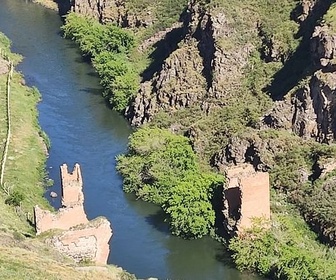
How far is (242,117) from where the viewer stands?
264 ft

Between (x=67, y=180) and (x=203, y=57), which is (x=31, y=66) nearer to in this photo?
(x=203, y=57)

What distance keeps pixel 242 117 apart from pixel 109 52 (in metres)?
30.2

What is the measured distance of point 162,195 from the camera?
227 feet

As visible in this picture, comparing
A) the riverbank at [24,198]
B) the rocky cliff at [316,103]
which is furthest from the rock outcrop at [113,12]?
the rocky cliff at [316,103]

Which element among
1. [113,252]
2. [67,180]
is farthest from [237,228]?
[67,180]

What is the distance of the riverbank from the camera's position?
143 feet

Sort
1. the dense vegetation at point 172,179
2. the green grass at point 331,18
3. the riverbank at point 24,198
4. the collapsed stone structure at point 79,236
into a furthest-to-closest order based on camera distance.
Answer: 1. the green grass at point 331,18
2. the dense vegetation at point 172,179
3. the collapsed stone structure at point 79,236
4. the riverbank at point 24,198

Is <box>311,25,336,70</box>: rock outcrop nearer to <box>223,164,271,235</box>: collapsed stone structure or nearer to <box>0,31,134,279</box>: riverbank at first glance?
<box>223,164,271,235</box>: collapsed stone structure

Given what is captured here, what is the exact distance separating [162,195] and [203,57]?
24681 mm

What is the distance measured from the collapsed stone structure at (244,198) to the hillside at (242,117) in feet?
4.53

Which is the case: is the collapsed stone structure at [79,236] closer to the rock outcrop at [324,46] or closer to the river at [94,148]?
the river at [94,148]

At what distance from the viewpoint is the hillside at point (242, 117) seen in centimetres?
6250

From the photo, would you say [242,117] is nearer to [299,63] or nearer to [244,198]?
[299,63]

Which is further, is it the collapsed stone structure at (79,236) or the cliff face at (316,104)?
the cliff face at (316,104)
